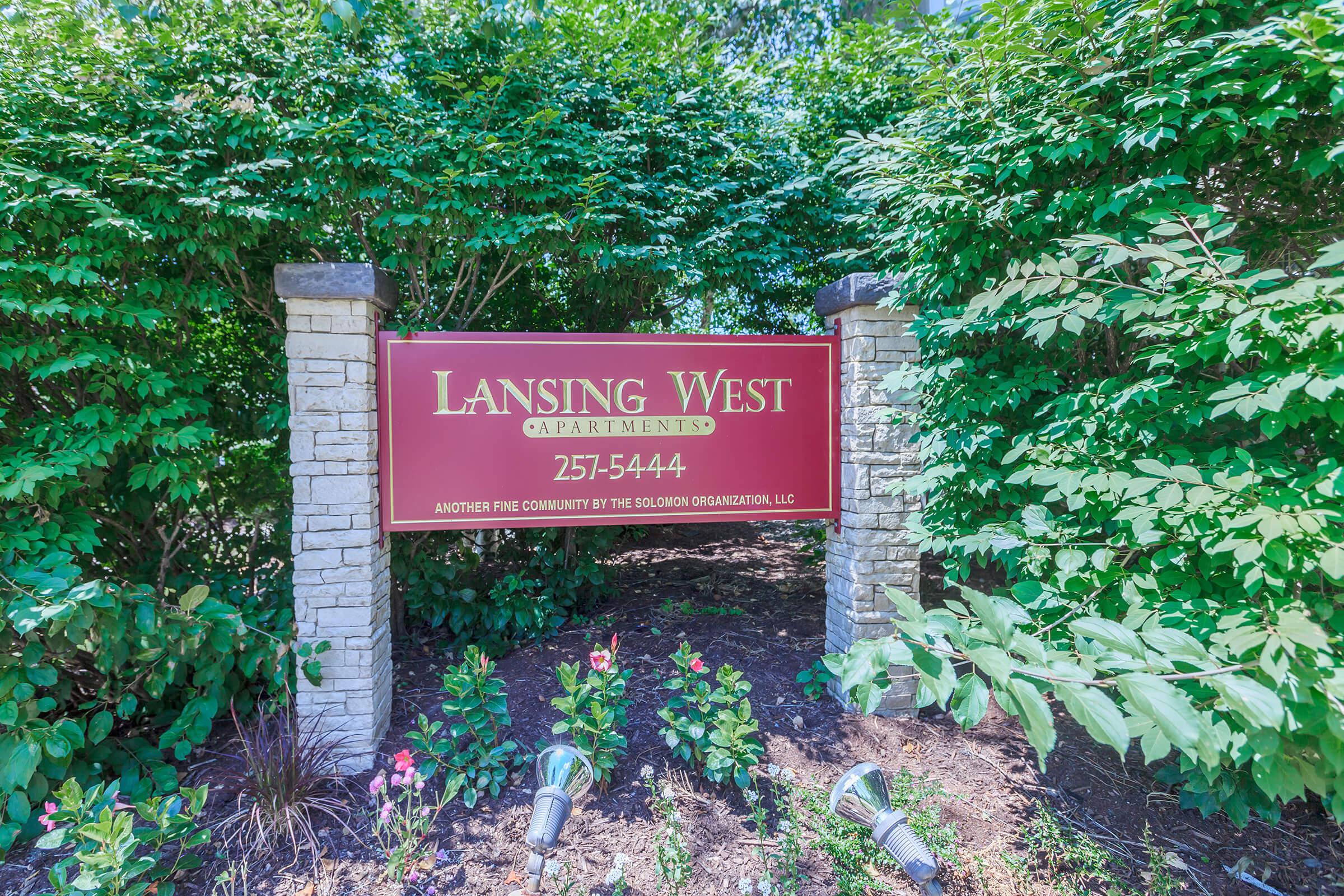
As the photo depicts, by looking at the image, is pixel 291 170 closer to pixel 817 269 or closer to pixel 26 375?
pixel 26 375

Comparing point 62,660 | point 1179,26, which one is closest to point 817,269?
point 1179,26

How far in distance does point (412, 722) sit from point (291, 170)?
2870mm

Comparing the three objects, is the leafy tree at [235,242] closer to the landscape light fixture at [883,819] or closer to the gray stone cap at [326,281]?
the gray stone cap at [326,281]

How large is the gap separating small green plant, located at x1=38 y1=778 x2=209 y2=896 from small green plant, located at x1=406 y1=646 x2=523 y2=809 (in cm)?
79

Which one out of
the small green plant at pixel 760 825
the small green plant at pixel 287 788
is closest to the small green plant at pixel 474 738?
the small green plant at pixel 287 788

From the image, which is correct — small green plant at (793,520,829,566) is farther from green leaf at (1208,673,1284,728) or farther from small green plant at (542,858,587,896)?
green leaf at (1208,673,1284,728)

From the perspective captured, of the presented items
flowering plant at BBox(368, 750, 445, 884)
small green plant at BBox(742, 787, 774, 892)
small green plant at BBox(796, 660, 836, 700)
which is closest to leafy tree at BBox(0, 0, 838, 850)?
flowering plant at BBox(368, 750, 445, 884)

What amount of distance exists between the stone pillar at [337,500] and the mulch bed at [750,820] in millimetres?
365

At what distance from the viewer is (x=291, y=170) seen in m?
2.93

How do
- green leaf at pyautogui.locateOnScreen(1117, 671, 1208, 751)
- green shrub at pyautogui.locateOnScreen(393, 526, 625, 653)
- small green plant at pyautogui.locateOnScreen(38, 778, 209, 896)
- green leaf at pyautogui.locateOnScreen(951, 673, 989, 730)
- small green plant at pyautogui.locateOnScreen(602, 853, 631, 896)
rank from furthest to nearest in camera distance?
1. green shrub at pyautogui.locateOnScreen(393, 526, 625, 653)
2. small green plant at pyautogui.locateOnScreen(602, 853, 631, 896)
3. small green plant at pyautogui.locateOnScreen(38, 778, 209, 896)
4. green leaf at pyautogui.locateOnScreen(951, 673, 989, 730)
5. green leaf at pyautogui.locateOnScreen(1117, 671, 1208, 751)

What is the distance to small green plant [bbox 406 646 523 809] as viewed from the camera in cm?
246

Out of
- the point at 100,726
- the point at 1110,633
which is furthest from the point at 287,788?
the point at 1110,633

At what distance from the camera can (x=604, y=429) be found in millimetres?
2951

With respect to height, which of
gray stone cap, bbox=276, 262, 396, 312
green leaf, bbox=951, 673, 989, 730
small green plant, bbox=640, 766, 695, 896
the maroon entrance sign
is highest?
gray stone cap, bbox=276, 262, 396, 312
